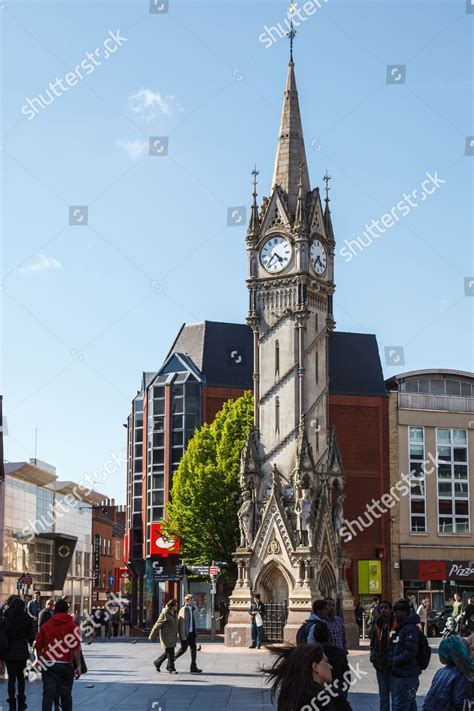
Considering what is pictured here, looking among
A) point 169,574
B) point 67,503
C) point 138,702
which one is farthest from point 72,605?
point 138,702

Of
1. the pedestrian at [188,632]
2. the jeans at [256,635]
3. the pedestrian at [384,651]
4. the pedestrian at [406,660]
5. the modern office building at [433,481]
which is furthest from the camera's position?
the modern office building at [433,481]

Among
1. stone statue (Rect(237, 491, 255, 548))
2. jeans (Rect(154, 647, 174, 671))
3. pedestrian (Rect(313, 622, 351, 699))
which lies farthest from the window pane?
pedestrian (Rect(313, 622, 351, 699))

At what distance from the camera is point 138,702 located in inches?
792

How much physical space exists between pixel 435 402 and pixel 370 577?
11997 millimetres

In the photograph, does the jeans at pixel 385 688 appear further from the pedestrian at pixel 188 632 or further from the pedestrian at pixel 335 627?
the pedestrian at pixel 188 632

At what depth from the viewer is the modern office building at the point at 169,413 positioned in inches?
2635

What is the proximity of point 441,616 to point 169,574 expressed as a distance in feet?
60.2

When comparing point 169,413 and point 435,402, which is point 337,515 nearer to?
point 169,413

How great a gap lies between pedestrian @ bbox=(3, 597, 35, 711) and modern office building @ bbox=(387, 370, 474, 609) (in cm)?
5051

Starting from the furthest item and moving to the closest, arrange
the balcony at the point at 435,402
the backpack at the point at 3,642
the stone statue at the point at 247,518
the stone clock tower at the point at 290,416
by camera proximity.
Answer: the balcony at the point at 435,402
the stone statue at the point at 247,518
the stone clock tower at the point at 290,416
the backpack at the point at 3,642

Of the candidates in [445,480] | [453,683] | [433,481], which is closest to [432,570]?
[433,481]

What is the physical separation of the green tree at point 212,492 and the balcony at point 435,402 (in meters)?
18.3

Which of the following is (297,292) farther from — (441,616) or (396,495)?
(396,495)

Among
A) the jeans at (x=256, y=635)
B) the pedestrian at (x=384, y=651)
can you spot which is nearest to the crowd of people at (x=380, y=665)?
the pedestrian at (x=384, y=651)
